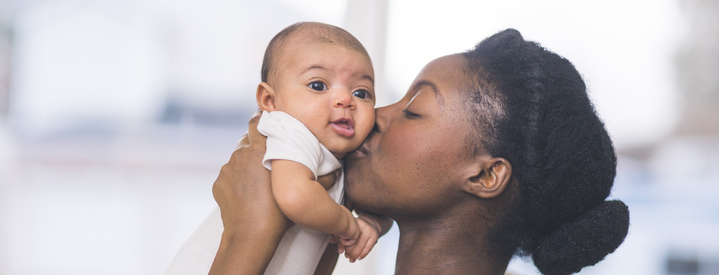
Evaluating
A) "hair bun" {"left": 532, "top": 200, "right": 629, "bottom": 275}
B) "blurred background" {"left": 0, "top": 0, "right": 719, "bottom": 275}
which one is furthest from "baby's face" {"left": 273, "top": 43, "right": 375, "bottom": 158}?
"blurred background" {"left": 0, "top": 0, "right": 719, "bottom": 275}

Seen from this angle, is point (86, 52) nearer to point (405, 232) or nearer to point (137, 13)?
point (137, 13)

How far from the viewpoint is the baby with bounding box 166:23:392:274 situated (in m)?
1.17

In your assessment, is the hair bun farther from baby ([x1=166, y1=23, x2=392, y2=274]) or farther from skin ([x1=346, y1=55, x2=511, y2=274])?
baby ([x1=166, y1=23, x2=392, y2=274])

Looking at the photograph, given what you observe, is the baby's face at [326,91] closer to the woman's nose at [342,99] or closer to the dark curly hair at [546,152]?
the woman's nose at [342,99]

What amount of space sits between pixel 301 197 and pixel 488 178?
437mm

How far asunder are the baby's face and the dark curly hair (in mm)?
261

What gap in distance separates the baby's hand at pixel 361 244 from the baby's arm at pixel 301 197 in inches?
5.0

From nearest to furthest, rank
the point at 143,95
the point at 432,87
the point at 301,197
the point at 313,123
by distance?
the point at 301,197
the point at 313,123
the point at 432,87
the point at 143,95

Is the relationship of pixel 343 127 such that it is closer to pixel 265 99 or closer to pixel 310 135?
pixel 310 135

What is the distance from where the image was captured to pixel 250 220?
1.23 metres

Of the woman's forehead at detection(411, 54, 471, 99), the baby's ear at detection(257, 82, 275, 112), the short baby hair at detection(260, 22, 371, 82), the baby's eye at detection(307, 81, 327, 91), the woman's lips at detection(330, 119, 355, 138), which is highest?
the short baby hair at detection(260, 22, 371, 82)

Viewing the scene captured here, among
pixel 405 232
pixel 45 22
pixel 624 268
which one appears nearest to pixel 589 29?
pixel 624 268

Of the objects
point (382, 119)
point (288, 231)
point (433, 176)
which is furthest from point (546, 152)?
point (288, 231)

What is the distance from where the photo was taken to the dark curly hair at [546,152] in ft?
4.22
